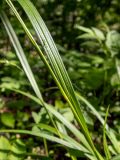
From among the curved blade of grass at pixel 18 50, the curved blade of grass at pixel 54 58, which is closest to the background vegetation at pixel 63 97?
the curved blade of grass at pixel 18 50

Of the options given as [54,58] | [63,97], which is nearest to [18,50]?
[54,58]

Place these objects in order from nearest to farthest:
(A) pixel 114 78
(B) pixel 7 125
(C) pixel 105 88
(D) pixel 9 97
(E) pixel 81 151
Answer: (E) pixel 81 151 → (B) pixel 7 125 → (A) pixel 114 78 → (C) pixel 105 88 → (D) pixel 9 97

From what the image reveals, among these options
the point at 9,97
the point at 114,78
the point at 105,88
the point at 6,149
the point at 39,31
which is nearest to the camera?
the point at 39,31

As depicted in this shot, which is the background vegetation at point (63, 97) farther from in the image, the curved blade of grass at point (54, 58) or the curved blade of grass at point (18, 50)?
the curved blade of grass at point (54, 58)

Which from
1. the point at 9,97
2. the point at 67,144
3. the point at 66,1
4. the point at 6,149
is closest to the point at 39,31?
the point at 67,144

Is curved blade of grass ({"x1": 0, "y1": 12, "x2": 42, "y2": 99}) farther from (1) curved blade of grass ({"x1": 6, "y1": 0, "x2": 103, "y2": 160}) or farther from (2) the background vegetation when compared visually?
(1) curved blade of grass ({"x1": 6, "y1": 0, "x2": 103, "y2": 160})

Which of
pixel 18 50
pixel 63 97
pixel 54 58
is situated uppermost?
pixel 63 97

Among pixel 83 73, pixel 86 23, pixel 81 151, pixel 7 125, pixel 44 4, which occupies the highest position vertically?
pixel 44 4

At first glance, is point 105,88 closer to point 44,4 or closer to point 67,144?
point 67,144

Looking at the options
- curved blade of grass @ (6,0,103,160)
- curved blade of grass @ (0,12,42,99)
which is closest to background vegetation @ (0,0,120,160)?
curved blade of grass @ (0,12,42,99)

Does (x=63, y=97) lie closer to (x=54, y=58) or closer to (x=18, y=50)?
(x=18, y=50)

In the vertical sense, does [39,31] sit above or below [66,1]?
below
